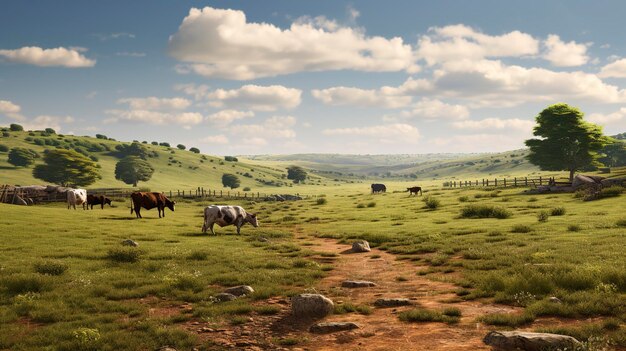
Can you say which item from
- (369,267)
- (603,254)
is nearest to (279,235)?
(369,267)

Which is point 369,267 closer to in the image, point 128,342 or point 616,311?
point 616,311

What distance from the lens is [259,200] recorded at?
9544 centimetres

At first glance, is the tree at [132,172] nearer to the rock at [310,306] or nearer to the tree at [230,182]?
the tree at [230,182]

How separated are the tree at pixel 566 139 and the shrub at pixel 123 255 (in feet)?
258

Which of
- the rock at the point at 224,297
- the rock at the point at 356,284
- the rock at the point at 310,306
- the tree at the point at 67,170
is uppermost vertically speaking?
the tree at the point at 67,170

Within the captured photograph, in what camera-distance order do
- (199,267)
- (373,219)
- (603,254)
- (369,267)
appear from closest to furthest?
1. (603,254)
2. (199,267)
3. (369,267)
4. (373,219)

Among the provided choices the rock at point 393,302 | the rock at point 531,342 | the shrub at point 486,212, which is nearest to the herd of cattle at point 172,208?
the shrub at point 486,212

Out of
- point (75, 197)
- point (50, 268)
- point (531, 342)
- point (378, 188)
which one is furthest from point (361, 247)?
point (378, 188)

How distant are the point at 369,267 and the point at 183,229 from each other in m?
19.4

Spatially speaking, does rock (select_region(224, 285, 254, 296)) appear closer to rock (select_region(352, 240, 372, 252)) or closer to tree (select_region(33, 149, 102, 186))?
rock (select_region(352, 240, 372, 252))

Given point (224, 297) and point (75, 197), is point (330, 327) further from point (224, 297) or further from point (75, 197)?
point (75, 197)

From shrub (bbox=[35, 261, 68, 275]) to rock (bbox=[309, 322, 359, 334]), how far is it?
11.5 metres

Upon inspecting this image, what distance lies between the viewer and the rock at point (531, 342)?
28.2ft

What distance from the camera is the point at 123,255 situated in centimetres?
1962
